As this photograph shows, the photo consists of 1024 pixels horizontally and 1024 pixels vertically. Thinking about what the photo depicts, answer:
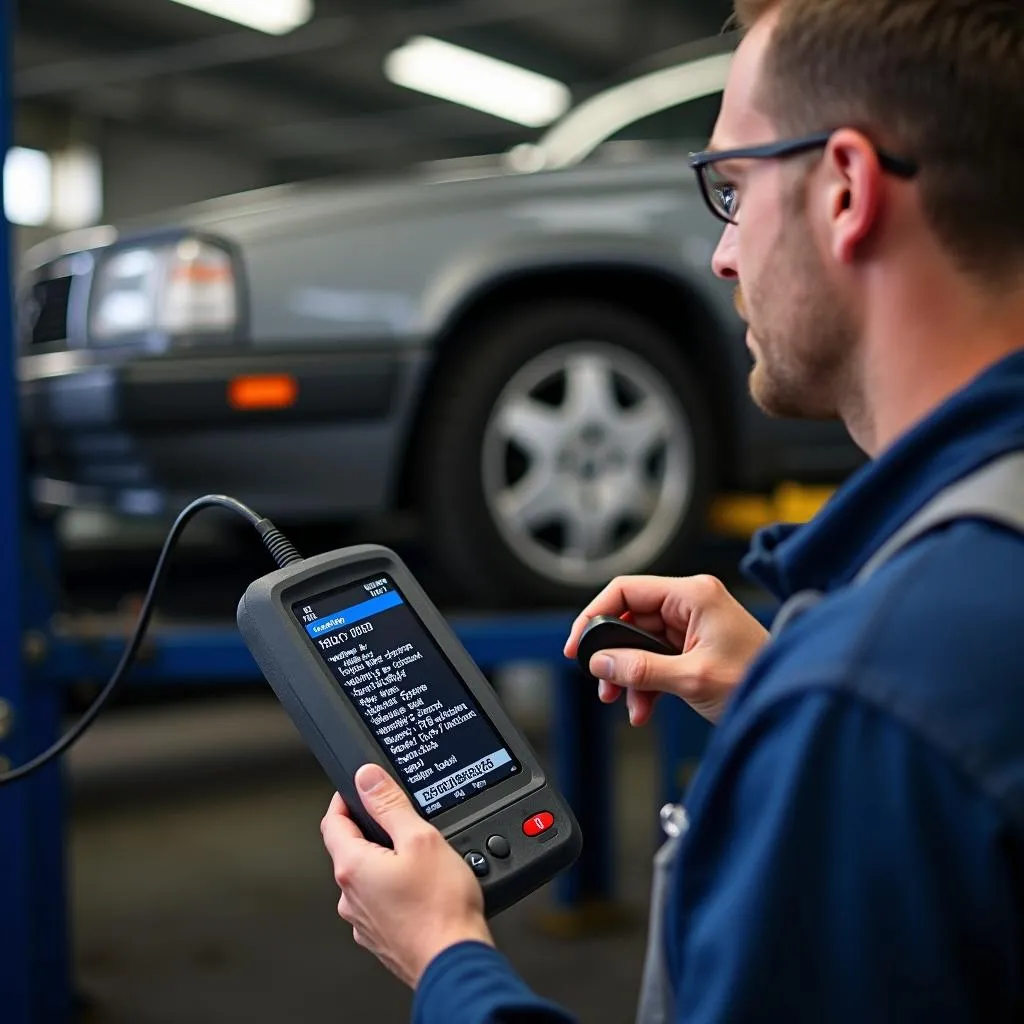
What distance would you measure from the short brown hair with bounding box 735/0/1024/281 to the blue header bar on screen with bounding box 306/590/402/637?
1.51ft

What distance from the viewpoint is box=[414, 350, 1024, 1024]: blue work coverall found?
0.53 meters

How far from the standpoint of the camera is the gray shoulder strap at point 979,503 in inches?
22.8

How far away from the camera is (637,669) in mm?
951

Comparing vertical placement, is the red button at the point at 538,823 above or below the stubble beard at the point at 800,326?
below

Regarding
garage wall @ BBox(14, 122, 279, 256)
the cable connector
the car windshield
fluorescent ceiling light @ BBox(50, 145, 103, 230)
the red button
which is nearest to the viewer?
the red button

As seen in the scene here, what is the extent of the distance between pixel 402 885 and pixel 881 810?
0.99 feet

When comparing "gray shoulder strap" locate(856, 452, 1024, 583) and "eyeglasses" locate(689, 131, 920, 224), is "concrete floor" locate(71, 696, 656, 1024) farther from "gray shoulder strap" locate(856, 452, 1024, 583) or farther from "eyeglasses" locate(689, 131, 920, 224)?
"gray shoulder strap" locate(856, 452, 1024, 583)

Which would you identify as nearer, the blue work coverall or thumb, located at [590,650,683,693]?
the blue work coverall

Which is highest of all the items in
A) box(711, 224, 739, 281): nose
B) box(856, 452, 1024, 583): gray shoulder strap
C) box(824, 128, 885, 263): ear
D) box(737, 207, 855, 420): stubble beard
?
box(824, 128, 885, 263): ear

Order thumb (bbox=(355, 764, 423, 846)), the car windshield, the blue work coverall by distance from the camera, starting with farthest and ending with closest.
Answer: the car windshield
thumb (bbox=(355, 764, 423, 846))
the blue work coverall

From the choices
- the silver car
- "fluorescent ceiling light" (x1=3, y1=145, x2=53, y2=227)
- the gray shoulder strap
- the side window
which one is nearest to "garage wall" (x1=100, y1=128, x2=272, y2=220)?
"fluorescent ceiling light" (x1=3, y1=145, x2=53, y2=227)

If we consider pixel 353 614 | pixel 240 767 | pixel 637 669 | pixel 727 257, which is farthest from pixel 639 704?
pixel 240 767

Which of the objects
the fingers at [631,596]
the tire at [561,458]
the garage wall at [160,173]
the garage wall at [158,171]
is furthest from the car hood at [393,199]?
the garage wall at [160,173]

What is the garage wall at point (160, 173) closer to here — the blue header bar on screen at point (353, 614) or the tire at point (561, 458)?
the tire at point (561, 458)
